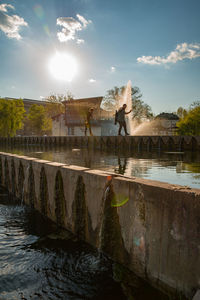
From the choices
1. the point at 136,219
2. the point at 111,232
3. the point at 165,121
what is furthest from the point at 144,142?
the point at 165,121

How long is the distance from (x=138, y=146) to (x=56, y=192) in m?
13.9

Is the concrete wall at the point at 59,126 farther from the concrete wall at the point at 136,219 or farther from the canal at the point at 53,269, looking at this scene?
the canal at the point at 53,269

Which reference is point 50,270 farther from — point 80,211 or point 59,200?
point 59,200

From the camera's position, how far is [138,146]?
60.1 ft

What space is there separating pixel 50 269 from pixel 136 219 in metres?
1.66

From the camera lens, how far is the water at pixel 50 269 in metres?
3.07

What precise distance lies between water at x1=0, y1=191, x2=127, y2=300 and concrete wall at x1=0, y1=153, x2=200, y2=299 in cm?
31

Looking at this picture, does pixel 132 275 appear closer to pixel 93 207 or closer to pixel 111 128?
pixel 93 207

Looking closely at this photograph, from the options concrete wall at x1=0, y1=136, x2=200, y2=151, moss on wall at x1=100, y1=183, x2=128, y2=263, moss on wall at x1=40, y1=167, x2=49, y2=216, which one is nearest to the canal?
moss on wall at x1=100, y1=183, x2=128, y2=263

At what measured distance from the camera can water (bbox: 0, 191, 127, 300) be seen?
3.07 m

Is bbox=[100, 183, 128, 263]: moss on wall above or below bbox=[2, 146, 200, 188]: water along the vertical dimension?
below

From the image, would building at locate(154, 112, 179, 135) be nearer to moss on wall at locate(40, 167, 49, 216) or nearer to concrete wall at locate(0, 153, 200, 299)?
moss on wall at locate(40, 167, 49, 216)

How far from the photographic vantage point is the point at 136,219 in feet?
10.6

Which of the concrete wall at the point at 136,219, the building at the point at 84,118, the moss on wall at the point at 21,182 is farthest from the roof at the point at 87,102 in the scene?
the concrete wall at the point at 136,219
